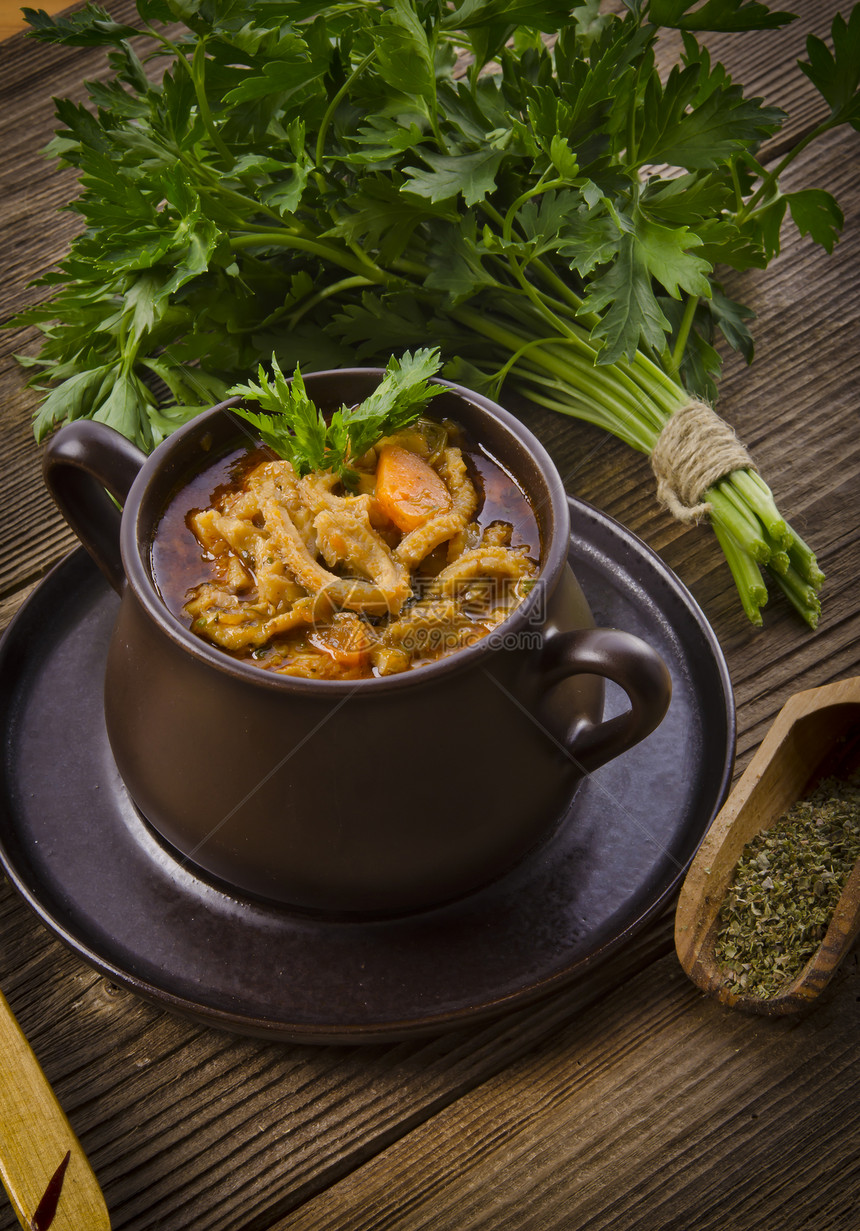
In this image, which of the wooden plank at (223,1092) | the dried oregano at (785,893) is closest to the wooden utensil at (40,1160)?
the wooden plank at (223,1092)

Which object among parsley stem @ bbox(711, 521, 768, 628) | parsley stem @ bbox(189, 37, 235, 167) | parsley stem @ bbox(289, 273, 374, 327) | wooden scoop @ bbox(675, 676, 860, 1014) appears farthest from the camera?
parsley stem @ bbox(289, 273, 374, 327)

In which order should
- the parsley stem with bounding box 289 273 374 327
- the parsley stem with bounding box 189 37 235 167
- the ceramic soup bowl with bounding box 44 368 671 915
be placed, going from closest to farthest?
1. the ceramic soup bowl with bounding box 44 368 671 915
2. the parsley stem with bounding box 189 37 235 167
3. the parsley stem with bounding box 289 273 374 327

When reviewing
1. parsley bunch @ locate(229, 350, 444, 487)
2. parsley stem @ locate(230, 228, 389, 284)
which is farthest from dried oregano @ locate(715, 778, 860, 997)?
parsley stem @ locate(230, 228, 389, 284)

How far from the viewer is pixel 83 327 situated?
200 centimetres

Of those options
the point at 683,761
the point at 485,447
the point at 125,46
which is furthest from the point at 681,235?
the point at 125,46

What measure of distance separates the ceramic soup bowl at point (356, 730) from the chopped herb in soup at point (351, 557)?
43mm

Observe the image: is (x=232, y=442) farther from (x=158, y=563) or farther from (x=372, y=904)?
(x=372, y=904)

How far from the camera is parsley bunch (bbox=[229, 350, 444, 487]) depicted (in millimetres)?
1378

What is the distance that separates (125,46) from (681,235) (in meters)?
1.11

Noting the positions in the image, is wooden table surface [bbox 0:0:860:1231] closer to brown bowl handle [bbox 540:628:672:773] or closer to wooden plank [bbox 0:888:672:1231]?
wooden plank [bbox 0:888:672:1231]

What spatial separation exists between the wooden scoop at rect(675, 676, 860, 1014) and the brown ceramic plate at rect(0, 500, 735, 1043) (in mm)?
68

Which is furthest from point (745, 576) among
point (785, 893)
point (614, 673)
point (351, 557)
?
point (351, 557)

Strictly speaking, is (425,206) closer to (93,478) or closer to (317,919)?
(93,478)

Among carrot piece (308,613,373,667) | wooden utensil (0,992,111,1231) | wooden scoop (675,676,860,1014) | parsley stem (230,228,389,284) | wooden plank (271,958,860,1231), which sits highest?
parsley stem (230,228,389,284)
